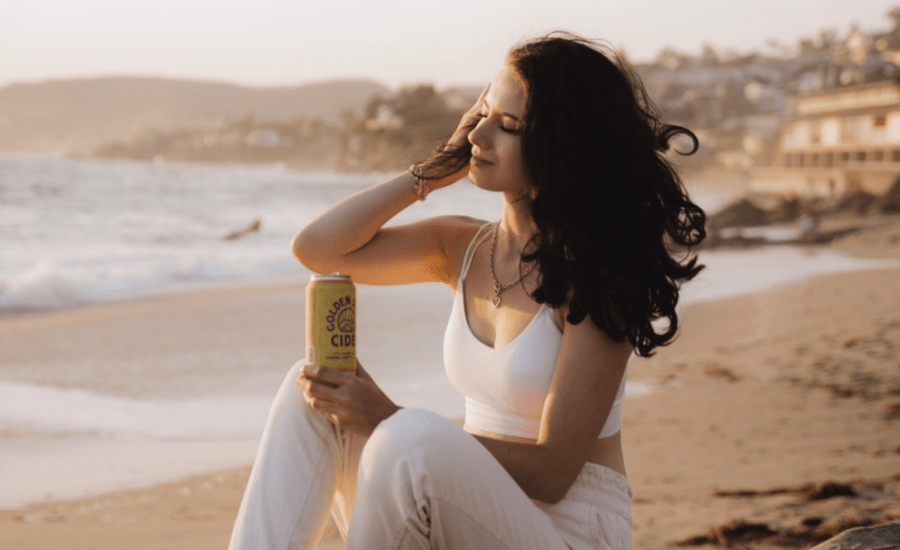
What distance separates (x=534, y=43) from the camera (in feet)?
6.44

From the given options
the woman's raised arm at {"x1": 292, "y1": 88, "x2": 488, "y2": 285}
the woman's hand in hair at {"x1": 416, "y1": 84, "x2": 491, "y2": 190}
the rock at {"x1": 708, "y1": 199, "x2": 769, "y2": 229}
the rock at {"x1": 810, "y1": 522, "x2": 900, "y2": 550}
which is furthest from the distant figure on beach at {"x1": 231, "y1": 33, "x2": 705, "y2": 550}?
the rock at {"x1": 708, "y1": 199, "x2": 769, "y2": 229}

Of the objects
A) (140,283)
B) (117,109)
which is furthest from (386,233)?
(117,109)

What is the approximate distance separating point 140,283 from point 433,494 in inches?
420

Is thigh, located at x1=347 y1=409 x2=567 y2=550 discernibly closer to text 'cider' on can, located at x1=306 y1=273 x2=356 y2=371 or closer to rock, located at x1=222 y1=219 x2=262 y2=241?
text 'cider' on can, located at x1=306 y1=273 x2=356 y2=371

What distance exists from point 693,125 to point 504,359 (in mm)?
73983

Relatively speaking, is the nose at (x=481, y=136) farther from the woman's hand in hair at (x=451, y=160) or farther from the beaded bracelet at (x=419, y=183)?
the beaded bracelet at (x=419, y=183)

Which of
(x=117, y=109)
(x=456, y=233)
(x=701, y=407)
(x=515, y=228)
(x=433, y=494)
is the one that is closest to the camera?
(x=433, y=494)

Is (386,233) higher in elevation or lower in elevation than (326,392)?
higher

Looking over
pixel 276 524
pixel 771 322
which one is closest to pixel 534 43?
pixel 276 524

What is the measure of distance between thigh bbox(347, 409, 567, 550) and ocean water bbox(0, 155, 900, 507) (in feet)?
3.54

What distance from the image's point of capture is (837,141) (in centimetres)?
3312

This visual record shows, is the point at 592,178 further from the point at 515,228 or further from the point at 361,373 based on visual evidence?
the point at 361,373

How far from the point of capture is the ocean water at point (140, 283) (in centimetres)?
424

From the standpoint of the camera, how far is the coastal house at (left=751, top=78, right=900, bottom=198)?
28375 millimetres
